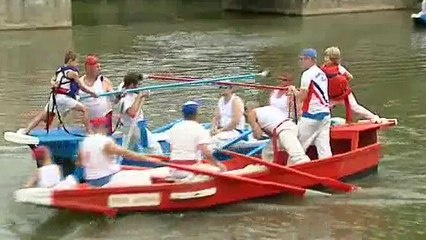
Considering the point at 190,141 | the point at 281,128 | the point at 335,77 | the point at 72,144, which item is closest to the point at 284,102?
the point at 335,77

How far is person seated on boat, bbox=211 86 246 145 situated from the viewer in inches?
600

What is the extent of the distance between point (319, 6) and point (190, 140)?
3623cm

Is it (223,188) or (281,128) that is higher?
(281,128)

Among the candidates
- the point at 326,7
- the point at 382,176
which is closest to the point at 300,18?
the point at 326,7

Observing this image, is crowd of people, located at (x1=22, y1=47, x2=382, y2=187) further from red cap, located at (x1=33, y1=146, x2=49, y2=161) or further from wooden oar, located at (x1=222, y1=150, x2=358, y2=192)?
wooden oar, located at (x1=222, y1=150, x2=358, y2=192)

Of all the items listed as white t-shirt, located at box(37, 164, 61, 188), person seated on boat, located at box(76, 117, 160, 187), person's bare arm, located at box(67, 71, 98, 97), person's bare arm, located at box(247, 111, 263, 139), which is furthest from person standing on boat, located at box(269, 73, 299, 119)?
white t-shirt, located at box(37, 164, 61, 188)

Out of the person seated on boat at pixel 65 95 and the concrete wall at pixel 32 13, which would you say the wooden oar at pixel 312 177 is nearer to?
the person seated on boat at pixel 65 95

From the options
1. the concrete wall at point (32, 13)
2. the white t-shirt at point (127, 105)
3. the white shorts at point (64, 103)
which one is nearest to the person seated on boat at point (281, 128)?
the white t-shirt at point (127, 105)

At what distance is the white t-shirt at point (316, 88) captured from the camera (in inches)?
559

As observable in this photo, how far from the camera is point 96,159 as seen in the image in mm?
12656

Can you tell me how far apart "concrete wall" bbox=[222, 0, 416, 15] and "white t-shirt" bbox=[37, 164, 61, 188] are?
35906 millimetres

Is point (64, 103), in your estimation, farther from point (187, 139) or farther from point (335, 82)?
point (335, 82)

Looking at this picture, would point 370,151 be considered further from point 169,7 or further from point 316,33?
point 169,7

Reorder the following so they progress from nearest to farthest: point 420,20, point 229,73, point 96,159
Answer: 1. point 96,159
2. point 229,73
3. point 420,20
